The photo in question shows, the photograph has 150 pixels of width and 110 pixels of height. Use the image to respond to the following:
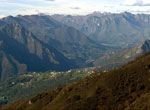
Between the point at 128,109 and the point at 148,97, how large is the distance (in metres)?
18.7

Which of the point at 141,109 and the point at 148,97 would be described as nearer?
the point at 141,109

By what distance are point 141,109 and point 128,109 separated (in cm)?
1107

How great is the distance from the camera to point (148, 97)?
198m

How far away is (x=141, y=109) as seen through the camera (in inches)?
7259

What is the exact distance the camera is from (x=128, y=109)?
192375 millimetres

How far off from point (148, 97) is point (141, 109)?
55.8ft
